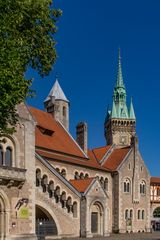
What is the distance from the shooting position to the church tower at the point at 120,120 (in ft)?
380

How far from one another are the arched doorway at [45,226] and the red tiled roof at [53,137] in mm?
8444

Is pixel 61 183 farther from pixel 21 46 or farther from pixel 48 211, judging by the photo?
pixel 21 46

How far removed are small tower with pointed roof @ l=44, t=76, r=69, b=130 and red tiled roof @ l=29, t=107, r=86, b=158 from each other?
1586mm

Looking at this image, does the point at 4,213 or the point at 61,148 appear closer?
the point at 4,213

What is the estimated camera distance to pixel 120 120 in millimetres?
117250

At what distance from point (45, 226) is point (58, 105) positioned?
24215 millimetres

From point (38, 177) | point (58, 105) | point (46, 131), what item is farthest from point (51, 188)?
point (58, 105)

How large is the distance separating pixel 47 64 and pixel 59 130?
29988 millimetres

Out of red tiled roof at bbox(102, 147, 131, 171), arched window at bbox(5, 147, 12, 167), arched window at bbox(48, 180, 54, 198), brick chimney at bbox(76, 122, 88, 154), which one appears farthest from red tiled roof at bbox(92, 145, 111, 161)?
arched window at bbox(5, 147, 12, 167)

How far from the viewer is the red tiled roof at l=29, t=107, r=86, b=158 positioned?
4878cm

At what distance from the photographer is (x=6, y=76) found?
22219mm

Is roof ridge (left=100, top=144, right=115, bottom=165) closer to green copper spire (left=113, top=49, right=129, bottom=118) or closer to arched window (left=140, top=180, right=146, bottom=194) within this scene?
arched window (left=140, top=180, right=146, bottom=194)

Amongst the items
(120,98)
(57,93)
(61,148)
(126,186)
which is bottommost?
(126,186)

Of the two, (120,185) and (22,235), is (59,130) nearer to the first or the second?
(120,185)
